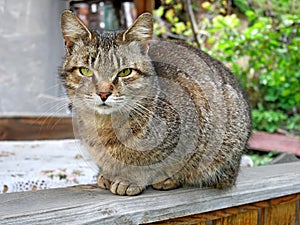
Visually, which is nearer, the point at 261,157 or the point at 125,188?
the point at 125,188

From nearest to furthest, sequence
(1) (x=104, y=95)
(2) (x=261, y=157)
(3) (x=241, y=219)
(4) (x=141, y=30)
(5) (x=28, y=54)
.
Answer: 1. (1) (x=104, y=95)
2. (4) (x=141, y=30)
3. (3) (x=241, y=219)
4. (5) (x=28, y=54)
5. (2) (x=261, y=157)

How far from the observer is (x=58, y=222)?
0.92 m

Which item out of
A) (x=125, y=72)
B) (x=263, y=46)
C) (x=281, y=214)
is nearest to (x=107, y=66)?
(x=125, y=72)

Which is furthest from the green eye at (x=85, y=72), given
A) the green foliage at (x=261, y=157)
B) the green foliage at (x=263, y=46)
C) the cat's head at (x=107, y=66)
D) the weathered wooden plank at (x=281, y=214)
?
the green foliage at (x=261, y=157)

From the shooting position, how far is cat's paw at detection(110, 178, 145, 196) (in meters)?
1.13

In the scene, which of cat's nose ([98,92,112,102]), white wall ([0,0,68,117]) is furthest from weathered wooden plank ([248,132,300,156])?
cat's nose ([98,92,112,102])

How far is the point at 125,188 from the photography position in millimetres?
1135

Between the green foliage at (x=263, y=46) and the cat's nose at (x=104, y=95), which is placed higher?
the cat's nose at (x=104, y=95)

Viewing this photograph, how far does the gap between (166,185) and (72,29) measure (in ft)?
1.48

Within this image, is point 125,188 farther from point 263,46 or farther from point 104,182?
point 263,46

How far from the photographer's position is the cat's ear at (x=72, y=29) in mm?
1130

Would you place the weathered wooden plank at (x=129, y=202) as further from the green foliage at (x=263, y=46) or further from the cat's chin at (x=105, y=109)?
the green foliage at (x=263, y=46)

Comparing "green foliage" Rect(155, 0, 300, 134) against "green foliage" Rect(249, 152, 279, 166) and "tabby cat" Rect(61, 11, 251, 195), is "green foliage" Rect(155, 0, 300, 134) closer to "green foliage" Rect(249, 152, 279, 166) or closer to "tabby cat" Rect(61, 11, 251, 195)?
"green foliage" Rect(249, 152, 279, 166)

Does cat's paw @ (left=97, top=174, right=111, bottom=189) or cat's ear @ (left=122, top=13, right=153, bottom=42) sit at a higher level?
cat's ear @ (left=122, top=13, right=153, bottom=42)
